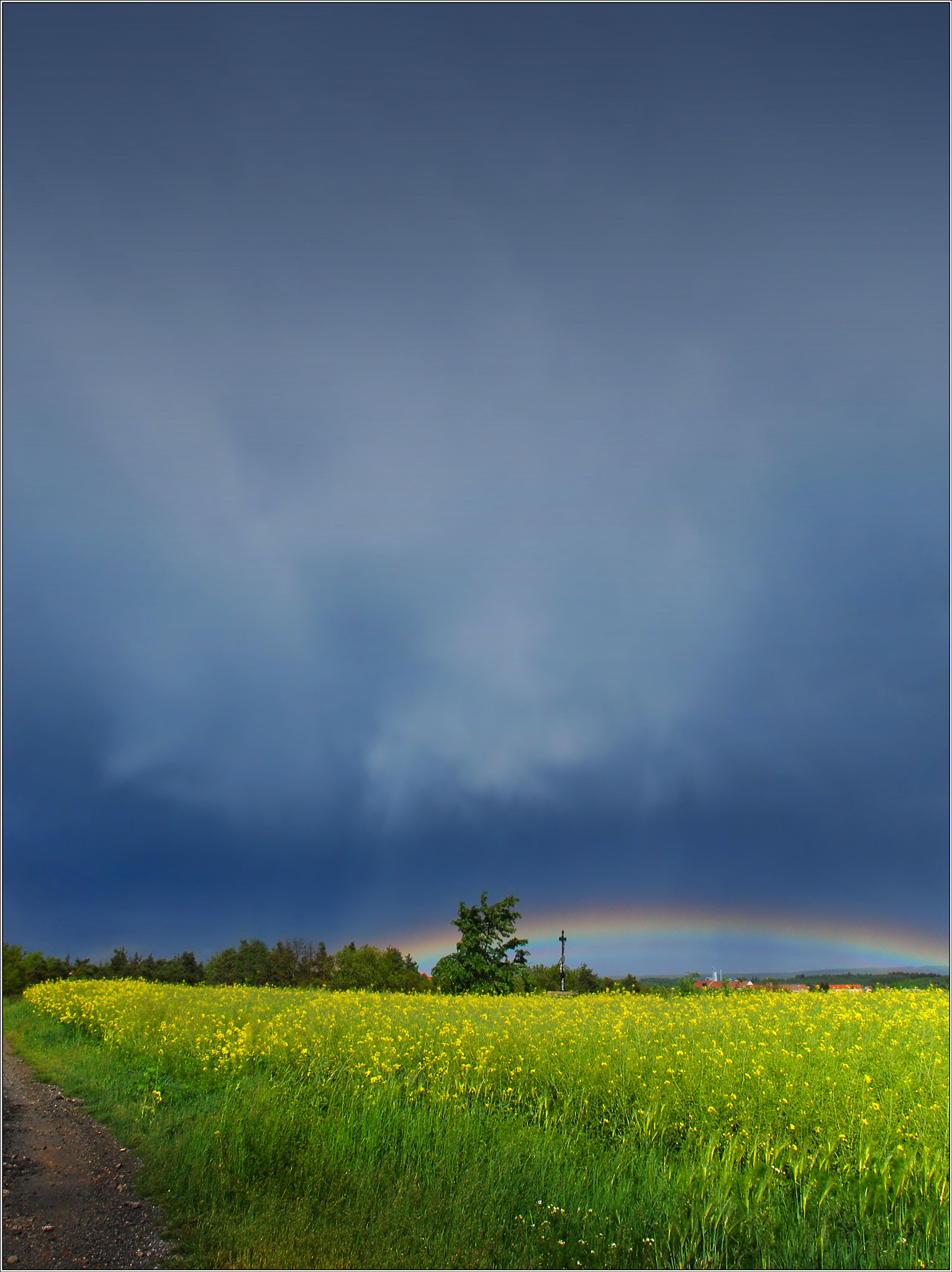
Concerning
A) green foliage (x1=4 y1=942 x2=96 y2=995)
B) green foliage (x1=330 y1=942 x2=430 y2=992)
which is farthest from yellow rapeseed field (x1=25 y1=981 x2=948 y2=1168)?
green foliage (x1=4 y1=942 x2=96 y2=995)

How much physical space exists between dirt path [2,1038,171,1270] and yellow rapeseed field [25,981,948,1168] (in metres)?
1.72

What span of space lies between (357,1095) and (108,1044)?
30.2 ft

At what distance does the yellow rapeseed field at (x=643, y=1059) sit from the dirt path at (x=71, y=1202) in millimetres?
1719

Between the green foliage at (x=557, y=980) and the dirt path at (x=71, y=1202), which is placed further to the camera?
the green foliage at (x=557, y=980)

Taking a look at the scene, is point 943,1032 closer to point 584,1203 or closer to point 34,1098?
point 584,1203

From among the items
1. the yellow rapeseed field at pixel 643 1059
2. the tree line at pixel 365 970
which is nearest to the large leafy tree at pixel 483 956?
the tree line at pixel 365 970

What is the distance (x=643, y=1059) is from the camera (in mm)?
9250

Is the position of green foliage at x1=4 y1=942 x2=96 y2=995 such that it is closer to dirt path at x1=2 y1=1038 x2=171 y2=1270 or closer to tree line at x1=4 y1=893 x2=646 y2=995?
tree line at x1=4 y1=893 x2=646 y2=995

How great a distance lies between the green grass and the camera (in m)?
5.34

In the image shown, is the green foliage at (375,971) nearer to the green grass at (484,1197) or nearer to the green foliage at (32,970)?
the green foliage at (32,970)

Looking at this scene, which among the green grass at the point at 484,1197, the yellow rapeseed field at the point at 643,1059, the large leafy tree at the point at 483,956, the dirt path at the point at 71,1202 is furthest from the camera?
the large leafy tree at the point at 483,956

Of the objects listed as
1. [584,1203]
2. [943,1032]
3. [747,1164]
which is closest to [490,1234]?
[584,1203]

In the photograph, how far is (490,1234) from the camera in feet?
18.2

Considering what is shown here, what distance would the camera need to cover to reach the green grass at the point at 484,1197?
17.5ft
